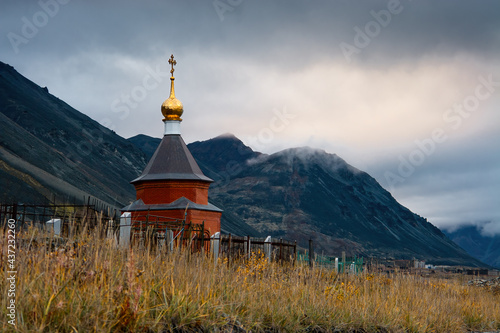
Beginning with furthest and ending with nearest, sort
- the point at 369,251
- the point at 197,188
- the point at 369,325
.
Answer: the point at 369,251
the point at 197,188
the point at 369,325

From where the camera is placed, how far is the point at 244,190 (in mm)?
182125

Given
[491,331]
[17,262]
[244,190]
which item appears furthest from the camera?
[244,190]

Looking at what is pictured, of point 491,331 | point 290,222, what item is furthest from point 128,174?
point 491,331

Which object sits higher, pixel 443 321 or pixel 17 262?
pixel 17 262

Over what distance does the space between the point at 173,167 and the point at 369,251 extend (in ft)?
469

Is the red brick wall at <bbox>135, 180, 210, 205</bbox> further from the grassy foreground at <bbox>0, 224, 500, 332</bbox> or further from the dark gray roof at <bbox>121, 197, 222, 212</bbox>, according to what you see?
the grassy foreground at <bbox>0, 224, 500, 332</bbox>

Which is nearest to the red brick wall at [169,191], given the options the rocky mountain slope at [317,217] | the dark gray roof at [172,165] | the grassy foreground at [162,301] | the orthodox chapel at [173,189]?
the orthodox chapel at [173,189]

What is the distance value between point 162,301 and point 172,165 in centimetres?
1769

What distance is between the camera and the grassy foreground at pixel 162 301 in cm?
567

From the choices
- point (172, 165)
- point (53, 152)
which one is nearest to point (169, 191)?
point (172, 165)

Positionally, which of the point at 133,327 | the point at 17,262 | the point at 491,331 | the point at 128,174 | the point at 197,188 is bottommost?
the point at 491,331

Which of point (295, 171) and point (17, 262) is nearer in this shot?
point (17, 262)

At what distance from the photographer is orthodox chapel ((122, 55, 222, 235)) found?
893 inches

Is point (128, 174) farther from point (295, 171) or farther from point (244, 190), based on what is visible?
point (295, 171)
